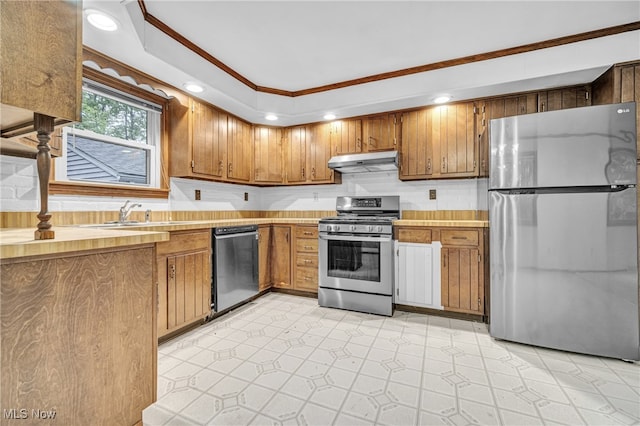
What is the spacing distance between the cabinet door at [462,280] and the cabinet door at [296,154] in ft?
6.65

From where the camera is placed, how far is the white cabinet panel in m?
2.82

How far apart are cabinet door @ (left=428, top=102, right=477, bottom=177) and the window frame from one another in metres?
2.91

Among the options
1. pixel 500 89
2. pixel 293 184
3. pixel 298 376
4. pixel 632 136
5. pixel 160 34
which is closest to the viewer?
pixel 298 376

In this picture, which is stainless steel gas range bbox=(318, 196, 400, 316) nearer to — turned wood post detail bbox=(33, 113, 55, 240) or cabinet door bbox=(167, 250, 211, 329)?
cabinet door bbox=(167, 250, 211, 329)

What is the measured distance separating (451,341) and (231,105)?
3.22 metres

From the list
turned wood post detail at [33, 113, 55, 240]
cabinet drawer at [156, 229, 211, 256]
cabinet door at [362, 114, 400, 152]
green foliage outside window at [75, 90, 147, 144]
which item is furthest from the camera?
cabinet door at [362, 114, 400, 152]

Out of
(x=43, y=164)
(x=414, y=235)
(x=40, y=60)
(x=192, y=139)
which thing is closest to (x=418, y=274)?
(x=414, y=235)

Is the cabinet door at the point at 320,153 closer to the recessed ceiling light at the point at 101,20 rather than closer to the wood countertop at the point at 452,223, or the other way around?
the wood countertop at the point at 452,223

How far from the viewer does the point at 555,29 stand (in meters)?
2.29

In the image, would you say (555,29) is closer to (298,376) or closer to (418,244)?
(418,244)

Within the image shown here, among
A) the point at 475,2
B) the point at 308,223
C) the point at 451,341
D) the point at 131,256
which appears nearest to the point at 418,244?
the point at 451,341

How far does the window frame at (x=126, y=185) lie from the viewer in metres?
2.16

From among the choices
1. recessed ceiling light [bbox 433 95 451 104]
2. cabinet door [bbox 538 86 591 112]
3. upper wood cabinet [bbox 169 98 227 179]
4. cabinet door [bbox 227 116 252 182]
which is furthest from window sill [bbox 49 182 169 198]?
cabinet door [bbox 538 86 591 112]

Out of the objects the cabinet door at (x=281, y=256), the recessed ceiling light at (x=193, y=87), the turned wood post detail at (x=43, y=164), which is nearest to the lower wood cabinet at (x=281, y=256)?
the cabinet door at (x=281, y=256)
